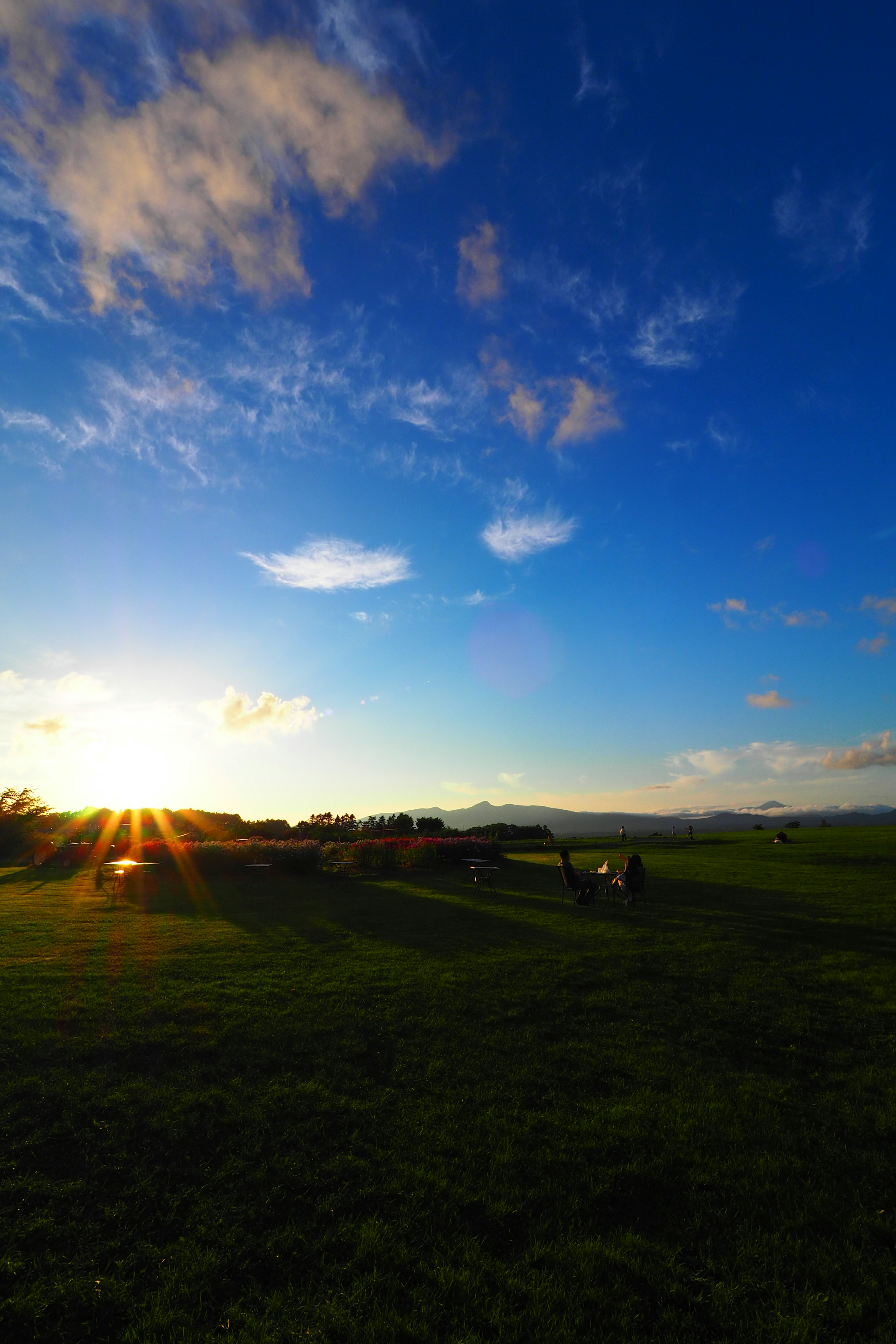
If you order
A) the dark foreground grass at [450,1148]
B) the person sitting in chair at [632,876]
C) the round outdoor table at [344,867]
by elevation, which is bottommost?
the dark foreground grass at [450,1148]

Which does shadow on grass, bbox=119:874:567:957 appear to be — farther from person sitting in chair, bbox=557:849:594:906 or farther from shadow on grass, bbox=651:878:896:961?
→ shadow on grass, bbox=651:878:896:961

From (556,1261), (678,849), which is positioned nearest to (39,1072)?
(556,1261)

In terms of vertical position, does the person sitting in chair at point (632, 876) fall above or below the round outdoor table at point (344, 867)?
above

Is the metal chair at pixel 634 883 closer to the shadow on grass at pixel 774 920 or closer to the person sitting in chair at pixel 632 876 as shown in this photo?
the person sitting in chair at pixel 632 876

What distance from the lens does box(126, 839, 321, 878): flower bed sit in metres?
25.9

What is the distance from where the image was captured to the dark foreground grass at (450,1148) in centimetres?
351

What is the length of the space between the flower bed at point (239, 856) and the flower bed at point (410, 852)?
1.17 meters

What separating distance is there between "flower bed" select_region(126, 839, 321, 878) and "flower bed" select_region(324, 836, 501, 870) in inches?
46.1

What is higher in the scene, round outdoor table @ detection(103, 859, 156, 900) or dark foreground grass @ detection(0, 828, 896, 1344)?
round outdoor table @ detection(103, 859, 156, 900)

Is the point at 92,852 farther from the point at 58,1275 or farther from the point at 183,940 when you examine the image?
the point at 58,1275

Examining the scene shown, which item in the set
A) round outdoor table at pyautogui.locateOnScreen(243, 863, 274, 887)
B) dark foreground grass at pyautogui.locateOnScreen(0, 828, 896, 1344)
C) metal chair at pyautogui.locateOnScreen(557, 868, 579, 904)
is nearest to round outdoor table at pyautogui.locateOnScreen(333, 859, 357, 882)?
round outdoor table at pyautogui.locateOnScreen(243, 863, 274, 887)

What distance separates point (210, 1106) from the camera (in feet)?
18.4

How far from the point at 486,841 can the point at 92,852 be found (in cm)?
2111

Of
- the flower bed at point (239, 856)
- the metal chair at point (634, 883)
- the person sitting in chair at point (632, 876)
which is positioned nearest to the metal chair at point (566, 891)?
the person sitting in chair at point (632, 876)
